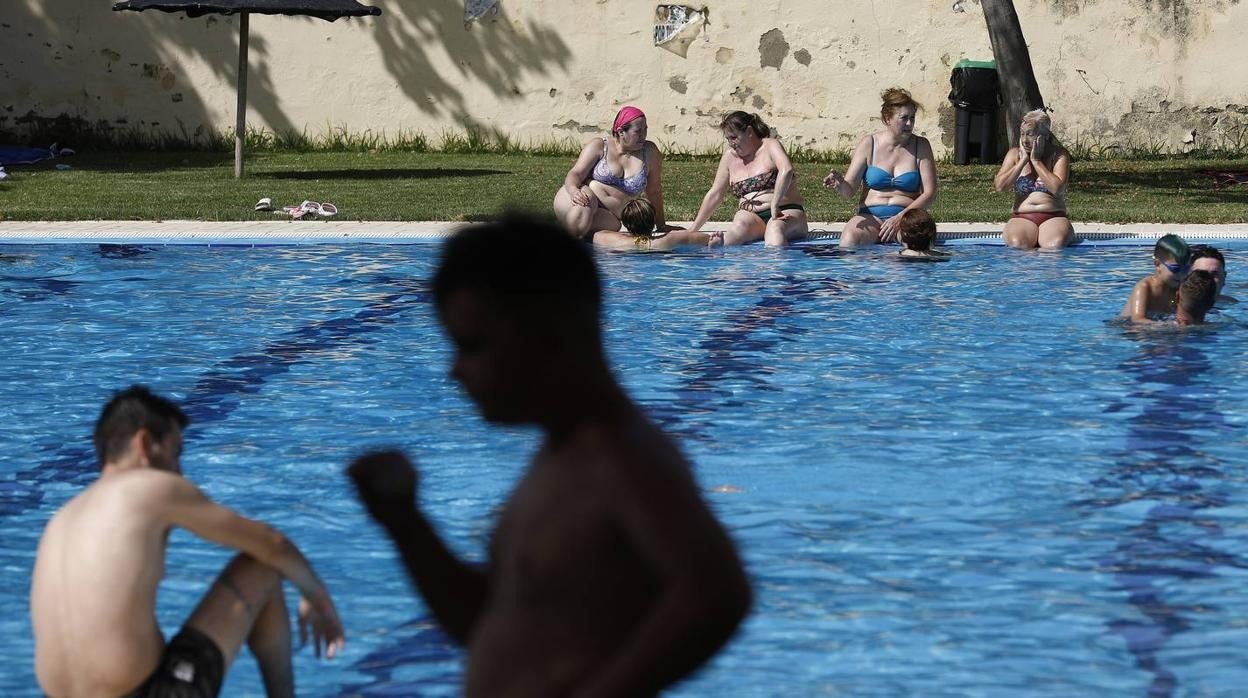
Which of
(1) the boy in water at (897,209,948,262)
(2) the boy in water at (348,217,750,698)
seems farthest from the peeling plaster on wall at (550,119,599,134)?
(2) the boy in water at (348,217,750,698)

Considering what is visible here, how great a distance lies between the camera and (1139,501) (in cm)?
567

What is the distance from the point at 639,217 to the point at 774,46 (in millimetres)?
7837

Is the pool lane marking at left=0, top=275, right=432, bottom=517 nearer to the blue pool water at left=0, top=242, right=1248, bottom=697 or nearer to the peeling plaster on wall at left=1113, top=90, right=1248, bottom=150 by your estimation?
the blue pool water at left=0, top=242, right=1248, bottom=697

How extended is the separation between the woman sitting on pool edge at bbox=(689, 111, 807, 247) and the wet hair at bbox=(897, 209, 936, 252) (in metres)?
1.12

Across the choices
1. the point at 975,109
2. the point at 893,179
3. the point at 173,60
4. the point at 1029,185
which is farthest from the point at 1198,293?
the point at 173,60

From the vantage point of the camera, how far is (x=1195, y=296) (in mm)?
8703

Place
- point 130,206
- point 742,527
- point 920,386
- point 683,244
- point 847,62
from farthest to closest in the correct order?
point 847,62
point 130,206
point 683,244
point 920,386
point 742,527

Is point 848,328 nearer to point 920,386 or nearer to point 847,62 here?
point 920,386

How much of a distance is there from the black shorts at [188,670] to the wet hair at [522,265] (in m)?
1.78

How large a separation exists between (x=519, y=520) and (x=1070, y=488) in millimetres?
4361

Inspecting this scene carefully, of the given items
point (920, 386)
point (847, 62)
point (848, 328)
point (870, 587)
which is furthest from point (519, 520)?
point (847, 62)

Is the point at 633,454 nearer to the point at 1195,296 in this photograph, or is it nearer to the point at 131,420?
the point at 131,420

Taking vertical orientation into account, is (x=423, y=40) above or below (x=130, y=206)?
above

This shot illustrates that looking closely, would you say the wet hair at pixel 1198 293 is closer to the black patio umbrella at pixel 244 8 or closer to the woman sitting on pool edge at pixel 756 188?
the woman sitting on pool edge at pixel 756 188
